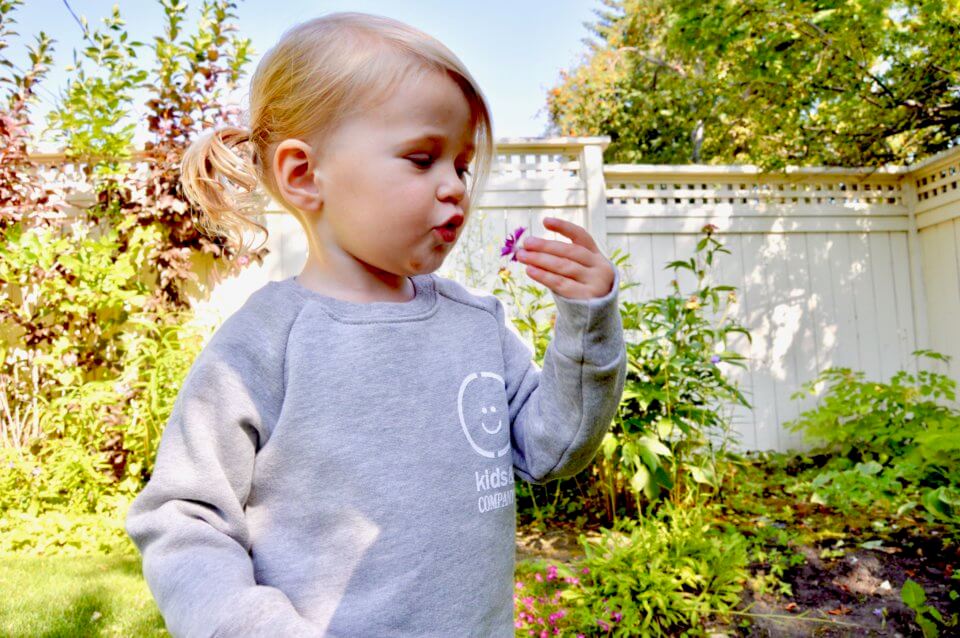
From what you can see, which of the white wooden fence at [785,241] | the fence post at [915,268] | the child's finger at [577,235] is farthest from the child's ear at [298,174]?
the fence post at [915,268]

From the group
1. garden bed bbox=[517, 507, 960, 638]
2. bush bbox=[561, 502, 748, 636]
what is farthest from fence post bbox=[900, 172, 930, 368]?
bush bbox=[561, 502, 748, 636]

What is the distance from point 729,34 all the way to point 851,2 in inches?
32.2

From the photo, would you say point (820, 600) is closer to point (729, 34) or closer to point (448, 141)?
point (448, 141)

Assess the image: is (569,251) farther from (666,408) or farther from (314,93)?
(666,408)

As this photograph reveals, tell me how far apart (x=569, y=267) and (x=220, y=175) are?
2.25 feet

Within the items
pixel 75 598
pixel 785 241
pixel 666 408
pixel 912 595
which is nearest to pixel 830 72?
pixel 785 241

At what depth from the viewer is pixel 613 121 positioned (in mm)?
12805

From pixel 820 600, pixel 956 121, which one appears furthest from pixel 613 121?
pixel 820 600

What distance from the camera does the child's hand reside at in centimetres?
88

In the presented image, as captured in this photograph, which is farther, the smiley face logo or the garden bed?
the garden bed

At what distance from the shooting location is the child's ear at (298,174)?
1030 mm

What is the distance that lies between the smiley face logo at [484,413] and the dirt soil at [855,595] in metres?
1.70

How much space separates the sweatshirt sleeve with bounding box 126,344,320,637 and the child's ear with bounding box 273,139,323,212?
10.5 inches

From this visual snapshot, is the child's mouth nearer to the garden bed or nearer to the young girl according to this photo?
the young girl
